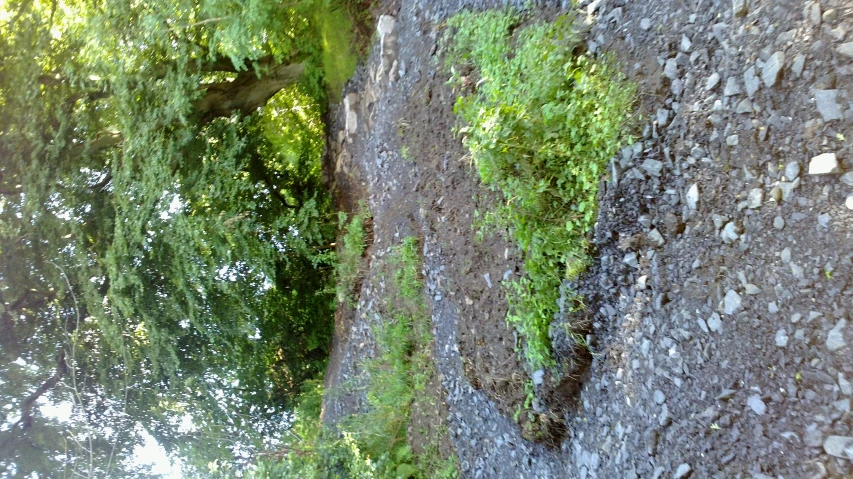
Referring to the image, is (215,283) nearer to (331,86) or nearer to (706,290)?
(331,86)

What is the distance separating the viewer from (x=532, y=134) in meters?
3.55

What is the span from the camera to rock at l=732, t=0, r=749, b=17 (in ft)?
8.90

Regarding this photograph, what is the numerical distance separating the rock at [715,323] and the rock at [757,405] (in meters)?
0.33

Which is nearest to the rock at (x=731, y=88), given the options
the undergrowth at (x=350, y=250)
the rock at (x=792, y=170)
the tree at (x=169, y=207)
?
the rock at (x=792, y=170)

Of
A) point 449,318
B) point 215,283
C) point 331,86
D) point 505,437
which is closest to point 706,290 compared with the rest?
point 505,437

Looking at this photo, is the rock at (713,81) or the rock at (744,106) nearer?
the rock at (744,106)

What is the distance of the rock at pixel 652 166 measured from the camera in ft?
10.1

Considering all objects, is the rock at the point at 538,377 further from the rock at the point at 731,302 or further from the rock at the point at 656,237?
the rock at the point at 731,302

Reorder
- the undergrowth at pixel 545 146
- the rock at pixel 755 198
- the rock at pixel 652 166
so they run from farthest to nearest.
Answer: the undergrowth at pixel 545 146 → the rock at pixel 652 166 → the rock at pixel 755 198

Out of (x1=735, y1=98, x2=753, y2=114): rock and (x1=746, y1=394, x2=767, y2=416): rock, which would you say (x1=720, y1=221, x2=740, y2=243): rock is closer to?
(x1=735, y1=98, x2=753, y2=114): rock

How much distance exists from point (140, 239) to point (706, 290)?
22.3 feet

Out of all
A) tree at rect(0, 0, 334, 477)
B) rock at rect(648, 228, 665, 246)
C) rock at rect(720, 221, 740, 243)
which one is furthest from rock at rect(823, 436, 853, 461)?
tree at rect(0, 0, 334, 477)

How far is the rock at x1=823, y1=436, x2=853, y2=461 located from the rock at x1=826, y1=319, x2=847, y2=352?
0.34m

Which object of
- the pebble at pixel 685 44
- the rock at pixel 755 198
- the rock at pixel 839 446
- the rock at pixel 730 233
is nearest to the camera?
the rock at pixel 839 446
